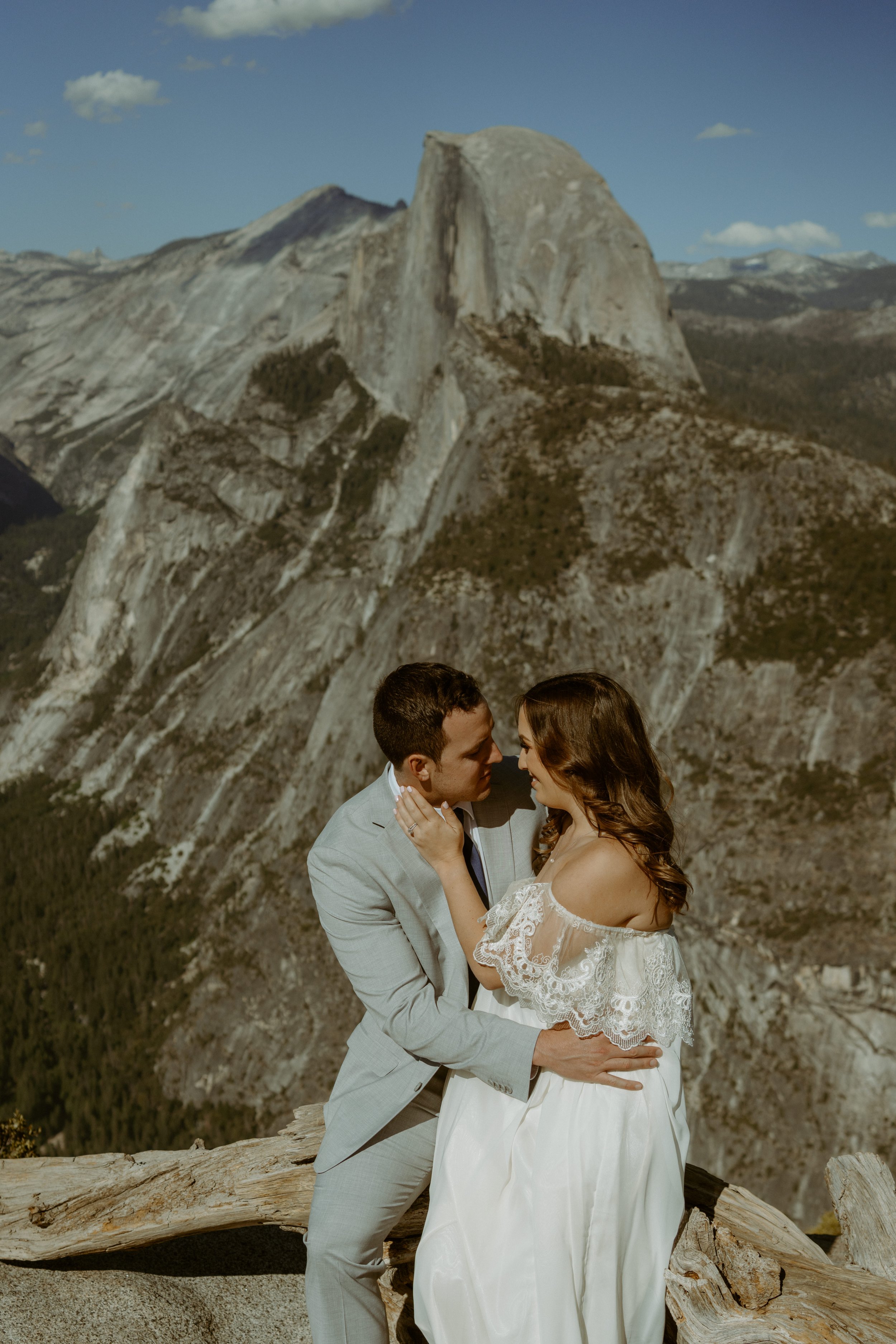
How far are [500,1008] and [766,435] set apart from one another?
47.0 metres

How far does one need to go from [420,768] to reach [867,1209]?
4.53 m

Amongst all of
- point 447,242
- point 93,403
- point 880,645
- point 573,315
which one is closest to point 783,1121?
point 880,645

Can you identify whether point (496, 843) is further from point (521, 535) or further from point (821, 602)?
point (521, 535)

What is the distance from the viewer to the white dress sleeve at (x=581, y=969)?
5316mm

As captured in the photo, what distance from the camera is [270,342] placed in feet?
490

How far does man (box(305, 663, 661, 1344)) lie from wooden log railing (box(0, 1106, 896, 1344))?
506mm

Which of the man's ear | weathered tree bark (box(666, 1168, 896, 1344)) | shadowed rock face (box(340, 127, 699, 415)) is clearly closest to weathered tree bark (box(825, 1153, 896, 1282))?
weathered tree bark (box(666, 1168, 896, 1344))

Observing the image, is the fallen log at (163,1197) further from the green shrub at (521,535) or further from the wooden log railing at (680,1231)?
the green shrub at (521,535)

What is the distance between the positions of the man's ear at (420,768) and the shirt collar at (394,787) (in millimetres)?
169

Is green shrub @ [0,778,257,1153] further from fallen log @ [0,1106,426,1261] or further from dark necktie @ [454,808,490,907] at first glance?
dark necktie @ [454,808,490,907]

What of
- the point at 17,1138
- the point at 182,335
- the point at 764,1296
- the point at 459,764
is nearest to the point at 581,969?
the point at 459,764

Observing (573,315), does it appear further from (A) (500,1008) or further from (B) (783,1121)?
(A) (500,1008)

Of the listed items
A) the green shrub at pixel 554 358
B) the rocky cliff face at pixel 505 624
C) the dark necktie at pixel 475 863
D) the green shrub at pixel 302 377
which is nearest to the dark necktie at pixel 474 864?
the dark necktie at pixel 475 863

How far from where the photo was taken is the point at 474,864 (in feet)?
20.7
